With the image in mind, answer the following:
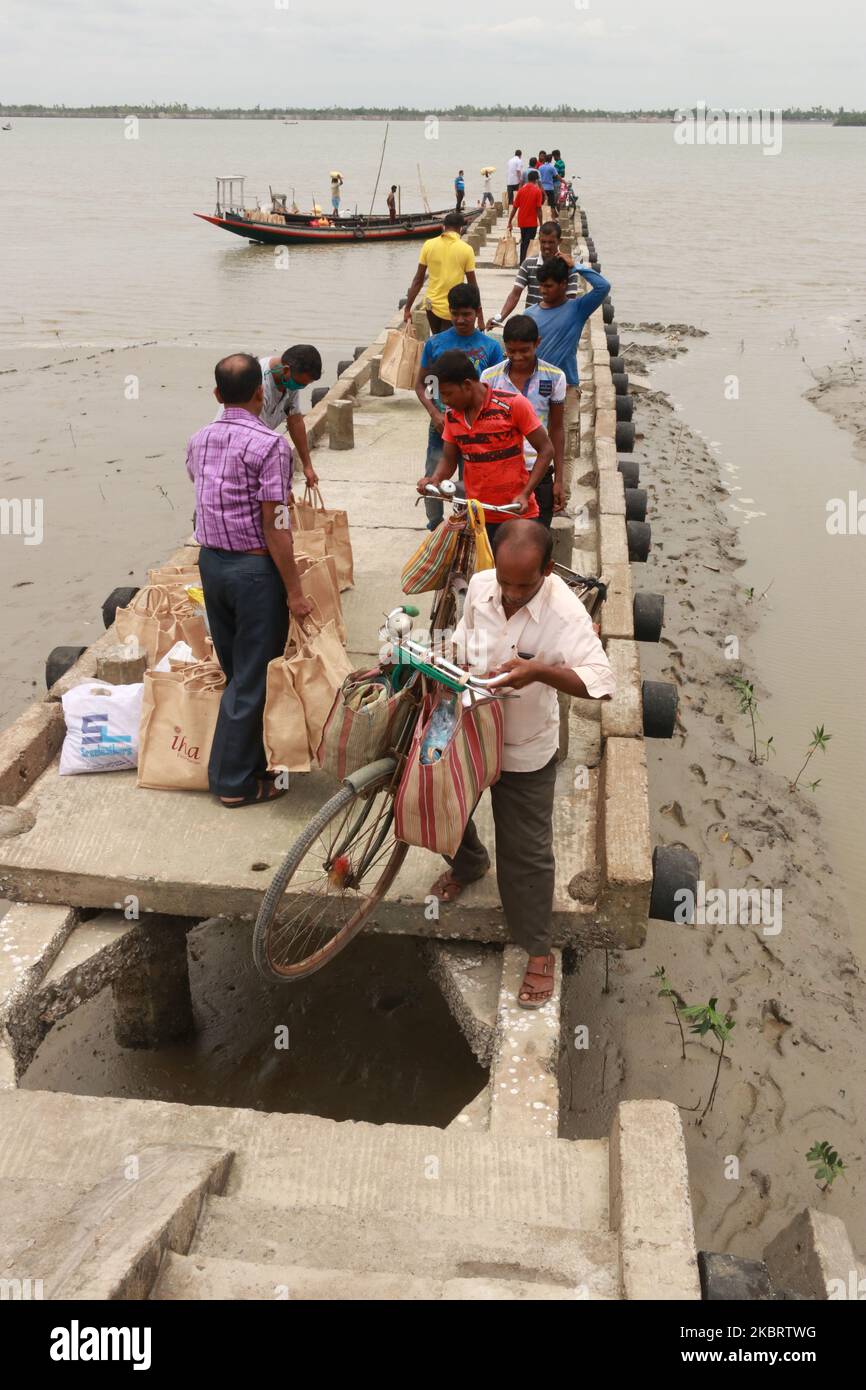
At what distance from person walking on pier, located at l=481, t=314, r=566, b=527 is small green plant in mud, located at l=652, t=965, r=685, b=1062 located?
7.46ft

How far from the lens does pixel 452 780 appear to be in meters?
3.26

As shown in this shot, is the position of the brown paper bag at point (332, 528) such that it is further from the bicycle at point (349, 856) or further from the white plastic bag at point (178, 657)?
the bicycle at point (349, 856)

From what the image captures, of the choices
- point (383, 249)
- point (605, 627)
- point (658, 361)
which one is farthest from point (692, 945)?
point (383, 249)

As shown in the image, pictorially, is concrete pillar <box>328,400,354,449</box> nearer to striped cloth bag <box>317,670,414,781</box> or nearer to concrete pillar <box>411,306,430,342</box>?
concrete pillar <box>411,306,430,342</box>

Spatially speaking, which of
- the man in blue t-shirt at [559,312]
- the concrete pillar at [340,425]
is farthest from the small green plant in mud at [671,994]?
the concrete pillar at [340,425]

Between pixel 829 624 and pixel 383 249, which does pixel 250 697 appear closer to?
pixel 829 624

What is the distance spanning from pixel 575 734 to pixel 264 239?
3301cm

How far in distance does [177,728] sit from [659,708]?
228cm

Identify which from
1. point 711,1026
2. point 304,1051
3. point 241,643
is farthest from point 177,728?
point 711,1026

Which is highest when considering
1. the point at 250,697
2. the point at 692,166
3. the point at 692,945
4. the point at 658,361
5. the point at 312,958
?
the point at 692,166

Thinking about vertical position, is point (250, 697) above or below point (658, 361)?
below

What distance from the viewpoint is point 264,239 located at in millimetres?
34031

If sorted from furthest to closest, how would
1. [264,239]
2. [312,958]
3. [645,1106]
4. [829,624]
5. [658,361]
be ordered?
[264,239] → [658,361] → [829,624] → [312,958] → [645,1106]

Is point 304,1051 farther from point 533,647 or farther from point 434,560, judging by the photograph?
point 533,647
